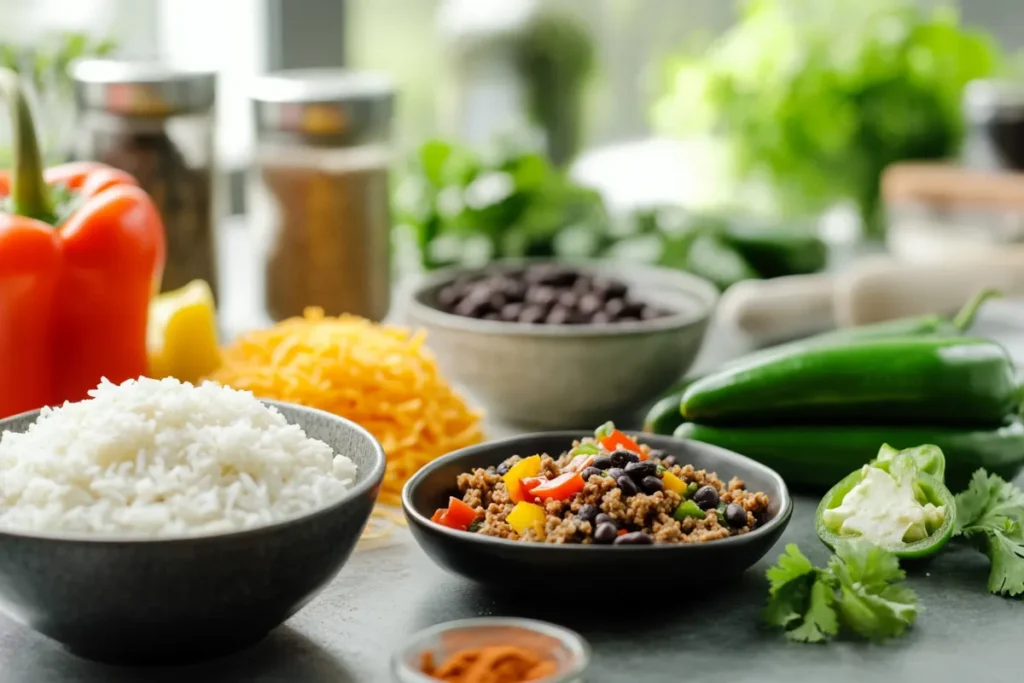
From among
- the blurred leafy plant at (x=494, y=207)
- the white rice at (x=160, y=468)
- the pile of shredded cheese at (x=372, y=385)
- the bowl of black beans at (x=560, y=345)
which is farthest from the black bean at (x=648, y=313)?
the white rice at (x=160, y=468)

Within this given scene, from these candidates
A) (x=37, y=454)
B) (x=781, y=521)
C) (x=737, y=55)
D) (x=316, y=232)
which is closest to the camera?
(x=37, y=454)

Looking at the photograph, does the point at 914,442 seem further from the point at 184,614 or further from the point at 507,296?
the point at 184,614

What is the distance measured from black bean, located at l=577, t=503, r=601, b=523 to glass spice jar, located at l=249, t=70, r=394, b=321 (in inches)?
43.3

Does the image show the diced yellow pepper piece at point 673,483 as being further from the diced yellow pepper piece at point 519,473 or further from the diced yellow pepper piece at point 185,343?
the diced yellow pepper piece at point 185,343

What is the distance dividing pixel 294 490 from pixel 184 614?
6.2 inches

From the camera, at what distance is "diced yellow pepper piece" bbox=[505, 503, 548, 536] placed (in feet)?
4.71

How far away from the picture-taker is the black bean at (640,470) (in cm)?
147

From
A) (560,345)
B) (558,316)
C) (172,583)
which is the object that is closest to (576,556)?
(172,583)

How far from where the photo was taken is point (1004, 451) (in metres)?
1.78

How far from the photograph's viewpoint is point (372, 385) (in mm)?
1863

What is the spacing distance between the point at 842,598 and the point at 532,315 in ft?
2.73

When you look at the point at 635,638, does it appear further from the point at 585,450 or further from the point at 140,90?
the point at 140,90

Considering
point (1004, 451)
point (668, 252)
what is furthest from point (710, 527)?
point (668, 252)

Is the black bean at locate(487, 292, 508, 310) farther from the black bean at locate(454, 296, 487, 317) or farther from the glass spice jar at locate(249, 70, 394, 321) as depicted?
the glass spice jar at locate(249, 70, 394, 321)
